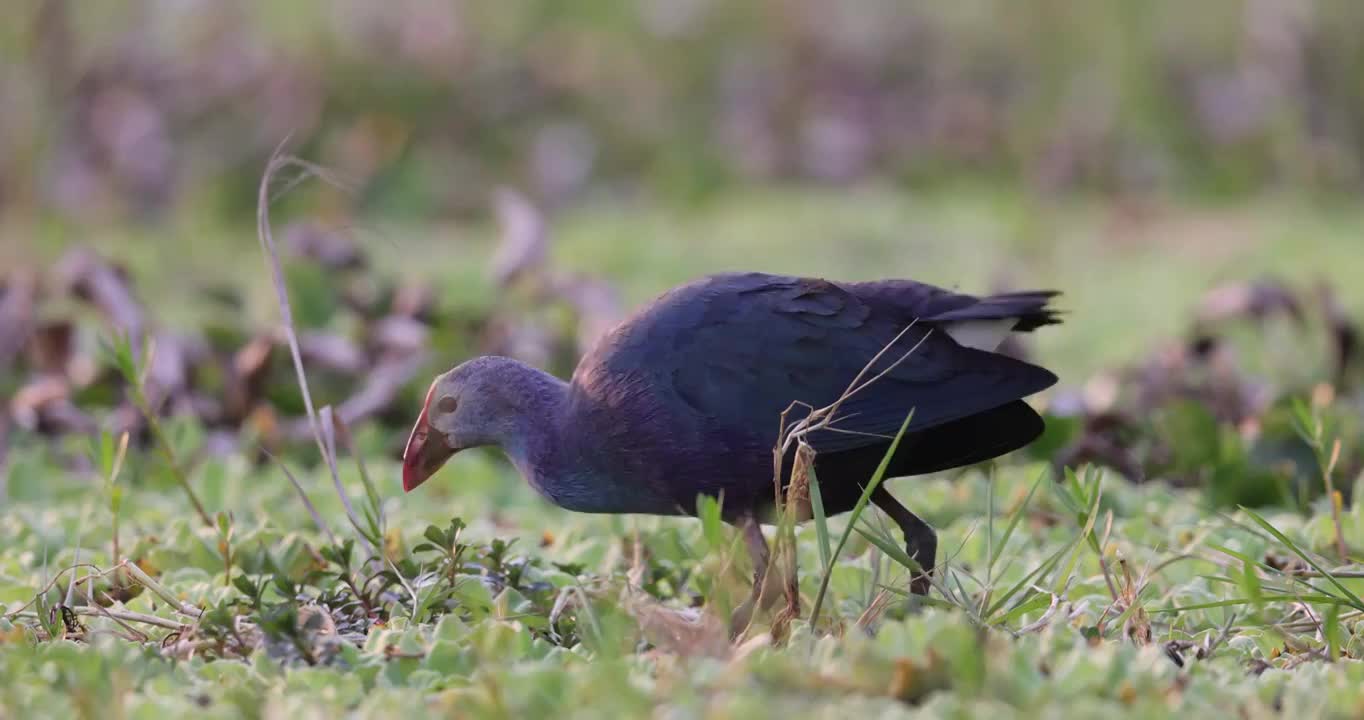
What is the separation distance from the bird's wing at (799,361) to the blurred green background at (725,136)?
3072 millimetres

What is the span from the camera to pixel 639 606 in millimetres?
1961

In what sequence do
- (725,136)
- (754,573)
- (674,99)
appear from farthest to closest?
1. (674,99)
2. (725,136)
3. (754,573)

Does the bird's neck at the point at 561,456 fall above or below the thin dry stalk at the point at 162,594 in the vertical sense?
above

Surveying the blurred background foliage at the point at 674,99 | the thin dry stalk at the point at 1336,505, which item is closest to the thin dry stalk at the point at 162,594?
the thin dry stalk at the point at 1336,505

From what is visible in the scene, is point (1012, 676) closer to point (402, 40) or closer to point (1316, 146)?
point (1316, 146)

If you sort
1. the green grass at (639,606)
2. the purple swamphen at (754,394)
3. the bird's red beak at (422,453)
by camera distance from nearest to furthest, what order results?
1. the green grass at (639,606)
2. the purple swamphen at (754,394)
3. the bird's red beak at (422,453)

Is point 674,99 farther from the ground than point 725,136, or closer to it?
farther from the ground

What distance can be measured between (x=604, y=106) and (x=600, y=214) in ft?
3.14

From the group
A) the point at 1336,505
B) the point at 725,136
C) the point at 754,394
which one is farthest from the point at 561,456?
the point at 725,136

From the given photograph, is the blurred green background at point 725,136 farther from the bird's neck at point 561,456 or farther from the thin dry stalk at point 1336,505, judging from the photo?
the bird's neck at point 561,456

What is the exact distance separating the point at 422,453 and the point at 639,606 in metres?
0.64

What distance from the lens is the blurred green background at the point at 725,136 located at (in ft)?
20.9

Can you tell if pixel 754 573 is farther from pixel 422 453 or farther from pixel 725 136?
pixel 725 136

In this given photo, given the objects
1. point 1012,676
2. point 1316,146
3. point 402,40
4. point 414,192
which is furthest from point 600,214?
point 1012,676
